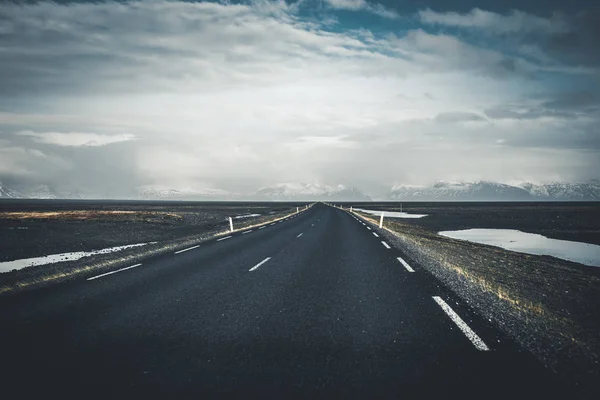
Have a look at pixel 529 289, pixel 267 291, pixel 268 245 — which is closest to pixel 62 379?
pixel 267 291

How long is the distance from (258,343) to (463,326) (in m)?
2.82

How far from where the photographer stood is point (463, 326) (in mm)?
4883

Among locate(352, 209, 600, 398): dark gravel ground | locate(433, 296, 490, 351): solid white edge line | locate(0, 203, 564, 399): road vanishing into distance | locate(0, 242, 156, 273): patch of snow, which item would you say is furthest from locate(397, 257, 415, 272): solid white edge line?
locate(0, 242, 156, 273): patch of snow

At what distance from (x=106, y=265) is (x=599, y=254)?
74.1 feet

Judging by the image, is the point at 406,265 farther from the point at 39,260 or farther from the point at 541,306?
the point at 39,260

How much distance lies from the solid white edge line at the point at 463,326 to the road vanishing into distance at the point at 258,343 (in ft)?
0.08

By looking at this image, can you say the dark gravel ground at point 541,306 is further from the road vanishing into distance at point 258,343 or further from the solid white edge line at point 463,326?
the solid white edge line at point 463,326

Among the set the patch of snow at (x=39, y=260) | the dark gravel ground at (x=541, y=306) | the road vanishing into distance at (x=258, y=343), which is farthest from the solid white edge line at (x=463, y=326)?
the patch of snow at (x=39, y=260)

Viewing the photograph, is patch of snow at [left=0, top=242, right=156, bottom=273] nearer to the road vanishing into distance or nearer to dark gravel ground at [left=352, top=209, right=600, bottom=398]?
the road vanishing into distance

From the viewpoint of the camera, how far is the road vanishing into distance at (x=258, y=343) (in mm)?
3375

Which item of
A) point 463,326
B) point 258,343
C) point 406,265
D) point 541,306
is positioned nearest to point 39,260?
point 258,343

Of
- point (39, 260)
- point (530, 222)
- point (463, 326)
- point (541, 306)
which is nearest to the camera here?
point (463, 326)

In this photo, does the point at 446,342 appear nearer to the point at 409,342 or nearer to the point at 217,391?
the point at 409,342

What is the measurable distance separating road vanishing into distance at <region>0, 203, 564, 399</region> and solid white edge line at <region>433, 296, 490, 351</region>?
2cm
